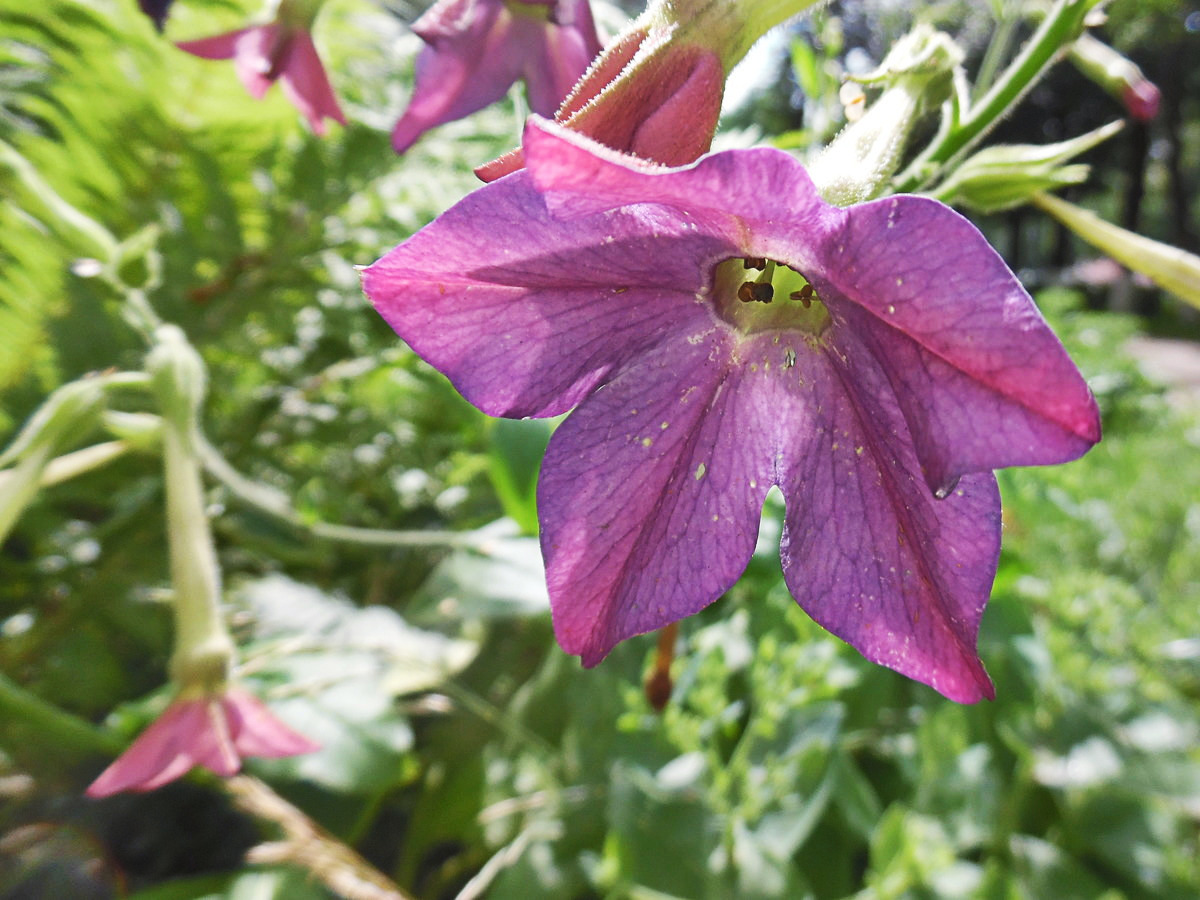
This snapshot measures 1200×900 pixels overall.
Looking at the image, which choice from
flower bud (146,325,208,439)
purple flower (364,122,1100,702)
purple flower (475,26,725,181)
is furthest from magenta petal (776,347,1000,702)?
flower bud (146,325,208,439)

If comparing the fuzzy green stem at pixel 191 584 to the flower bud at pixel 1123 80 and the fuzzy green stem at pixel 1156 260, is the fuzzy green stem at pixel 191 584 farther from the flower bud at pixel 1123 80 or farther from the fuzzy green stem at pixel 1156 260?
the flower bud at pixel 1123 80

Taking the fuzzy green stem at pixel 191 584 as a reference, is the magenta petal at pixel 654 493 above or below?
above

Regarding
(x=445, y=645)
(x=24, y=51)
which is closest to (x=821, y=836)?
(x=445, y=645)

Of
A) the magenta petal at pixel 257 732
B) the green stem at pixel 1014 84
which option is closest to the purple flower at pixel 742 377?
the green stem at pixel 1014 84

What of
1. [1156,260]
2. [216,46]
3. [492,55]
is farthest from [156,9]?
[1156,260]

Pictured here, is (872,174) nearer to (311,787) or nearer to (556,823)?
(556,823)

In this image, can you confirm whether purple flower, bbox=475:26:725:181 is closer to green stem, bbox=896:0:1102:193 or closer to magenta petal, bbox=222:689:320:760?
green stem, bbox=896:0:1102:193
